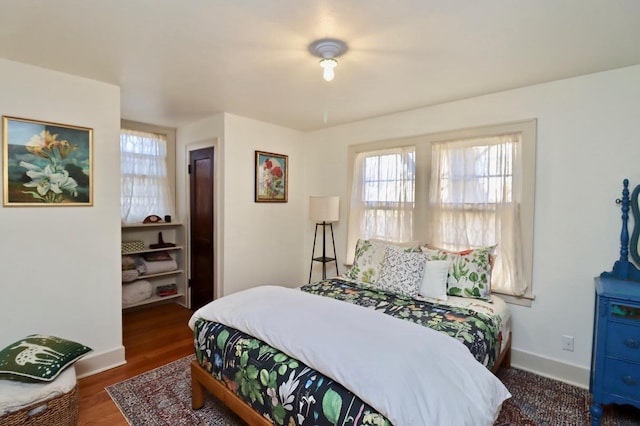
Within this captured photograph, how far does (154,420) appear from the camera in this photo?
2037mm

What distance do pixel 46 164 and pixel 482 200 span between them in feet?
11.8

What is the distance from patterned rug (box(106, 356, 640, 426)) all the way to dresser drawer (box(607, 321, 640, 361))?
530 millimetres

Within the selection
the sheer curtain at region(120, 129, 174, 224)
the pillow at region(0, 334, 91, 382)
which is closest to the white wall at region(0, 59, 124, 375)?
the pillow at region(0, 334, 91, 382)

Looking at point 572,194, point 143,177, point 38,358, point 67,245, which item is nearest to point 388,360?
point 38,358

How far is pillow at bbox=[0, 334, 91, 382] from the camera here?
174 centimetres

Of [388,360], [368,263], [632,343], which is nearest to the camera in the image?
[388,360]

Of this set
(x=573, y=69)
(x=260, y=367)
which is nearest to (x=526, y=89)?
(x=573, y=69)

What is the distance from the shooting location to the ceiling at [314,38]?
62.2 inches

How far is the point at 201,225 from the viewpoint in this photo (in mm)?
3926

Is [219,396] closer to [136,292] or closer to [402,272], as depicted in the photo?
[402,272]

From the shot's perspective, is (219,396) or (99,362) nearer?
(219,396)

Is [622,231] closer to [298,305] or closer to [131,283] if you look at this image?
[298,305]

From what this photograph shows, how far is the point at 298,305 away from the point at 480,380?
1050mm

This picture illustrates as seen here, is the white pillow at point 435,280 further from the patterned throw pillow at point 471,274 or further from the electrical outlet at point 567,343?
the electrical outlet at point 567,343
